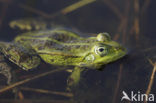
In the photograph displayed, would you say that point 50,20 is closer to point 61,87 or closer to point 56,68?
point 56,68

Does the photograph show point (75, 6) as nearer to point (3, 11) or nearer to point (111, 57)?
point (3, 11)

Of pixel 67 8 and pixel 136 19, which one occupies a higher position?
pixel 67 8

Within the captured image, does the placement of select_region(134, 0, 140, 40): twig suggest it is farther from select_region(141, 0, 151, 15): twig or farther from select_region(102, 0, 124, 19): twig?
select_region(102, 0, 124, 19): twig

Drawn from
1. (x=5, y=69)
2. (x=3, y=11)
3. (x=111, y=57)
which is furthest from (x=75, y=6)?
(x=5, y=69)

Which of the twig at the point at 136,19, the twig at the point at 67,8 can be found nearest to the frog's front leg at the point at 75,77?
the twig at the point at 136,19

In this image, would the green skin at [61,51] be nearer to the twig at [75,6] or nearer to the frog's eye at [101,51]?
the frog's eye at [101,51]

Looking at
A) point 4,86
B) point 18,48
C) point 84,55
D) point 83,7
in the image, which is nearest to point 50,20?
point 83,7

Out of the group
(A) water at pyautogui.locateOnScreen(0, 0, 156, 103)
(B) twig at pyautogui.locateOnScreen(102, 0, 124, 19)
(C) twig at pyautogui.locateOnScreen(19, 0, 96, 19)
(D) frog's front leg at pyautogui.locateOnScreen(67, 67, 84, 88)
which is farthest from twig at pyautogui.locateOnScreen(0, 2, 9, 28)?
(B) twig at pyautogui.locateOnScreen(102, 0, 124, 19)
